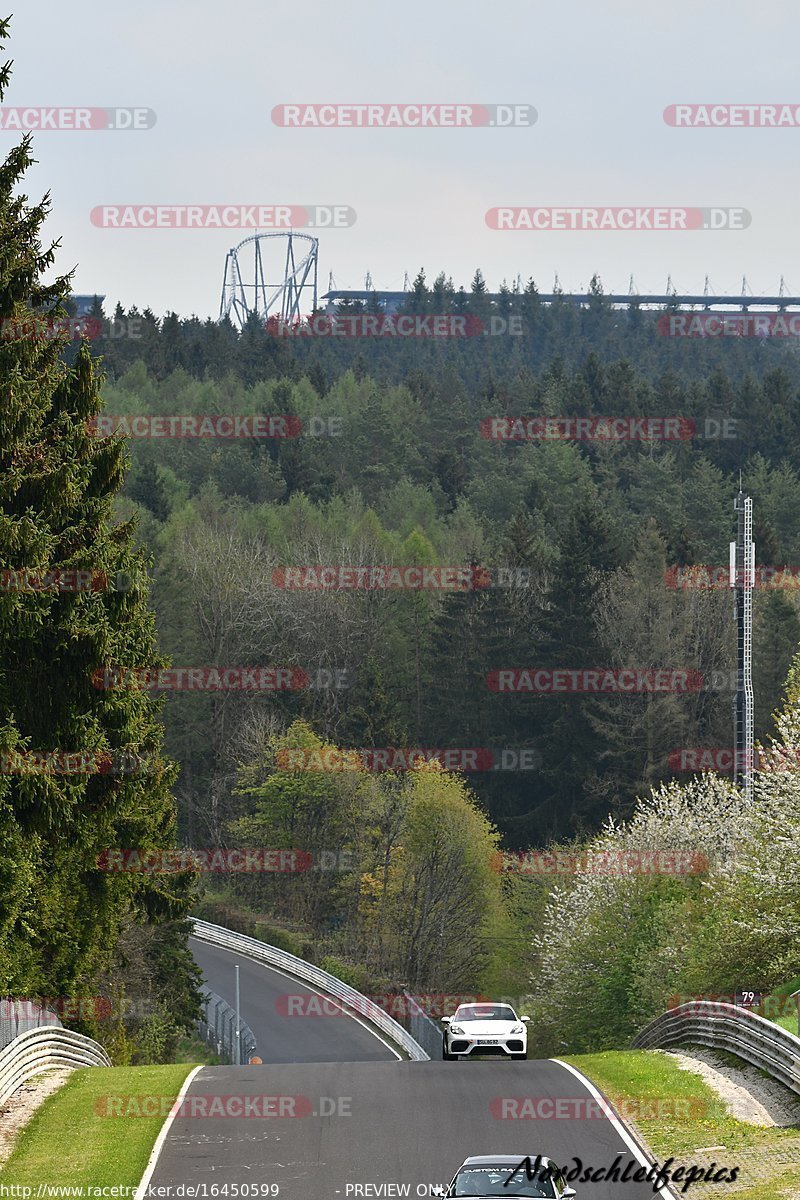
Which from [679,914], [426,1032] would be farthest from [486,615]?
[679,914]

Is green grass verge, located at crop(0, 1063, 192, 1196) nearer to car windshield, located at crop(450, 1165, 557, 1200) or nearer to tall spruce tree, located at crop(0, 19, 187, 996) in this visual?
tall spruce tree, located at crop(0, 19, 187, 996)

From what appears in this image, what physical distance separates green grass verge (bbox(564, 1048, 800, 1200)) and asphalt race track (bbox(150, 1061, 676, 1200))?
2.13 ft

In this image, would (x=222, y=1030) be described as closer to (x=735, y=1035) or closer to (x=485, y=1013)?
(x=485, y=1013)

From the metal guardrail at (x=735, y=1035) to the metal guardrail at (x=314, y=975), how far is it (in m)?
23.0

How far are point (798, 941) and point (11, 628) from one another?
19.2m

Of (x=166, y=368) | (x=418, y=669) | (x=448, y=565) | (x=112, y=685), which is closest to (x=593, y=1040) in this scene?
(x=112, y=685)

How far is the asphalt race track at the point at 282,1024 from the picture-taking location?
2206 inches

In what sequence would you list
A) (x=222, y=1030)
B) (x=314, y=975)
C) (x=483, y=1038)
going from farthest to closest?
(x=314, y=975) < (x=222, y=1030) < (x=483, y=1038)

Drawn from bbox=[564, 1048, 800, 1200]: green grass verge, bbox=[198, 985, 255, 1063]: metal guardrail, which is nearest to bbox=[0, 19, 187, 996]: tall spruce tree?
bbox=[564, 1048, 800, 1200]: green grass verge

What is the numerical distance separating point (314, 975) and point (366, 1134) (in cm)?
4807

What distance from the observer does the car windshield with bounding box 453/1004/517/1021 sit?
32.7 metres

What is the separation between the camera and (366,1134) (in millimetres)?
22172

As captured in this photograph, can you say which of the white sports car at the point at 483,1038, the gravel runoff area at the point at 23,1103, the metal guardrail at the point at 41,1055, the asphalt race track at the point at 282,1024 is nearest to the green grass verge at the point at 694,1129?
the white sports car at the point at 483,1038

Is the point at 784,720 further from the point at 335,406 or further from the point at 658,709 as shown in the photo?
the point at 335,406
